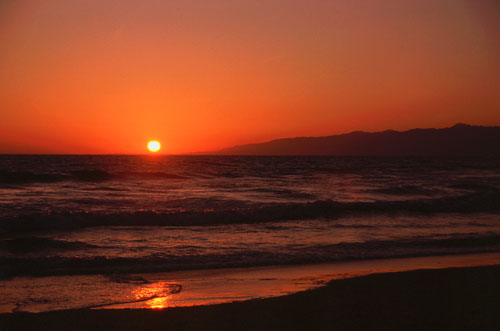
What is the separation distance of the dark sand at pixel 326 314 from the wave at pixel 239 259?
2.22 metres

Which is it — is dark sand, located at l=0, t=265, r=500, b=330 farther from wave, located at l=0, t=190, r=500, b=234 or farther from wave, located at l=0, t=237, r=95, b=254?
wave, located at l=0, t=190, r=500, b=234

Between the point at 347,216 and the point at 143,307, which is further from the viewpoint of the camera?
the point at 347,216

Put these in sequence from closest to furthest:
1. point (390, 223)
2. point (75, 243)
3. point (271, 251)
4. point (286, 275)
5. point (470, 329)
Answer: point (470, 329) → point (286, 275) → point (271, 251) → point (75, 243) → point (390, 223)

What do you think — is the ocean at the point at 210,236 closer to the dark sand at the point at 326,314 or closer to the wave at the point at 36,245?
the wave at the point at 36,245

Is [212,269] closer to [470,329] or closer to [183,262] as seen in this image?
[183,262]

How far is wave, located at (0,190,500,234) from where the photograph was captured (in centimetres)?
1390

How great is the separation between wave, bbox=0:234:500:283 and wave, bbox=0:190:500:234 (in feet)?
16.1

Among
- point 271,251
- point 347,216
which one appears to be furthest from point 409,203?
point 271,251

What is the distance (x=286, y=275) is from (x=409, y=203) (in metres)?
14.4

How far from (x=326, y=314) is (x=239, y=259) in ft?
12.9

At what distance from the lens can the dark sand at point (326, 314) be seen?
5109 millimetres

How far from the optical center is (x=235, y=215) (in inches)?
632

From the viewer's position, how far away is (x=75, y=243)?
421 inches

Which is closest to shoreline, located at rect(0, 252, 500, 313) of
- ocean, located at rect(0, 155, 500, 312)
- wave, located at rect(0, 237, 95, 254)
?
ocean, located at rect(0, 155, 500, 312)
